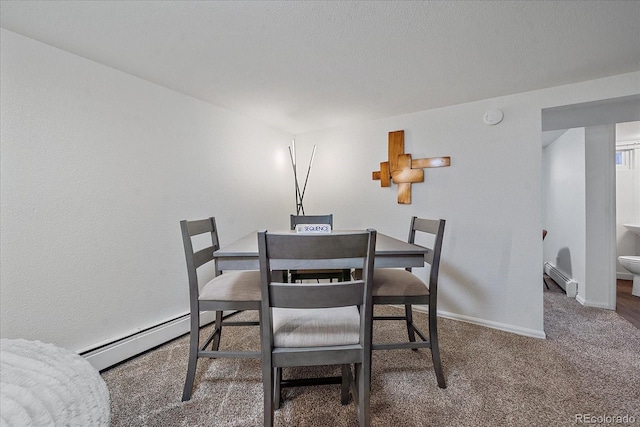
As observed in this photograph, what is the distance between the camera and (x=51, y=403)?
2.32 ft

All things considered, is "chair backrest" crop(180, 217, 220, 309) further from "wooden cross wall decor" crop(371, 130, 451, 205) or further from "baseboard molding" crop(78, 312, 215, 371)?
"wooden cross wall decor" crop(371, 130, 451, 205)

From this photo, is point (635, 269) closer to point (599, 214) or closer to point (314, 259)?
point (599, 214)

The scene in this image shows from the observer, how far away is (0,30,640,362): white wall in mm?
1419

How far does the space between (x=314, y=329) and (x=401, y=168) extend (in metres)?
2.01

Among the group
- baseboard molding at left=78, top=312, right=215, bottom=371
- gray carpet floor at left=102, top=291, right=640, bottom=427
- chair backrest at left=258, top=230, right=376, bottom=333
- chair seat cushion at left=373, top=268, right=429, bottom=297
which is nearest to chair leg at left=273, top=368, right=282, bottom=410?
gray carpet floor at left=102, top=291, right=640, bottom=427

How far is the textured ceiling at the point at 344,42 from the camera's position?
3.97 feet

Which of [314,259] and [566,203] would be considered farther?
[566,203]

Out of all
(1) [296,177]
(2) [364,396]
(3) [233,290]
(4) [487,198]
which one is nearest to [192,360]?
(3) [233,290]

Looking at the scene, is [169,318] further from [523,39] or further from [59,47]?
[523,39]

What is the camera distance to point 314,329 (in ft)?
3.51

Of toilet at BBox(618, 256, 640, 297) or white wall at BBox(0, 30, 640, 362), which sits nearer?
white wall at BBox(0, 30, 640, 362)

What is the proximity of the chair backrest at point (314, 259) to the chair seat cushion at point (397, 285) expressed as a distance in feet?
1.64

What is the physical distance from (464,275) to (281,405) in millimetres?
1906

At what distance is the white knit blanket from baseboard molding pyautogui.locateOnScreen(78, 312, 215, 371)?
0.84 meters
